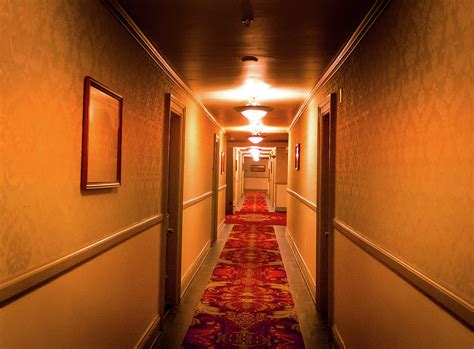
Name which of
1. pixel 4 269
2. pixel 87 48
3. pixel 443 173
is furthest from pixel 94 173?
pixel 443 173

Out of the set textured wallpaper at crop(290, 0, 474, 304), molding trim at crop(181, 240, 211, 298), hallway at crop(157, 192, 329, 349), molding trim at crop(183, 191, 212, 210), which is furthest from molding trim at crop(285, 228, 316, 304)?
textured wallpaper at crop(290, 0, 474, 304)

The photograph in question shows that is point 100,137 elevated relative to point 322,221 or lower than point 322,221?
elevated

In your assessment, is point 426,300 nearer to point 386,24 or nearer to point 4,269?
point 386,24

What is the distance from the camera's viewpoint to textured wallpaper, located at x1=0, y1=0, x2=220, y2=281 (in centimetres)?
143

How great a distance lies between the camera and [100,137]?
2.21 metres

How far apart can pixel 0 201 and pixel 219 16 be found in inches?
69.3

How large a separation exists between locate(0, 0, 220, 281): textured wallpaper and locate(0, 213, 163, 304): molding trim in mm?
33

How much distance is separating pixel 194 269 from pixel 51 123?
4.21 meters

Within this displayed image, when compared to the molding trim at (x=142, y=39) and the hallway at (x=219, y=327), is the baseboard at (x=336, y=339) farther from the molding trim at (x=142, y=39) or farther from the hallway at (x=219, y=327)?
the molding trim at (x=142, y=39)

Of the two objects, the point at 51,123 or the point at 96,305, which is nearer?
the point at 51,123

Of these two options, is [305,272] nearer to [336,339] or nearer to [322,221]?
[322,221]

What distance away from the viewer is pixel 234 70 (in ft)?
12.6

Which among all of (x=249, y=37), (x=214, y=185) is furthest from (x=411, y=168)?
(x=214, y=185)

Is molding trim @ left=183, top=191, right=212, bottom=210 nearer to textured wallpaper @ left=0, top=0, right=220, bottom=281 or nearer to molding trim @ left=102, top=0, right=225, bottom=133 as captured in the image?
molding trim @ left=102, top=0, right=225, bottom=133
